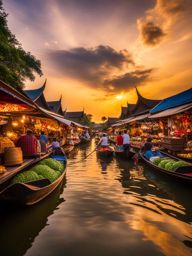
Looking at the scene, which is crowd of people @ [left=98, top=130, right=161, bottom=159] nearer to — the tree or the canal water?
the canal water

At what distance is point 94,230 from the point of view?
466cm

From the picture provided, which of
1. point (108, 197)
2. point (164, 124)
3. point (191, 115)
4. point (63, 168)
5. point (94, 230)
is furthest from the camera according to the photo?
point (164, 124)

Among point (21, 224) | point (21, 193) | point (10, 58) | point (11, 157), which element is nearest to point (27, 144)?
point (11, 157)

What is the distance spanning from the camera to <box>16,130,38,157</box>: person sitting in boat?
23.2 feet

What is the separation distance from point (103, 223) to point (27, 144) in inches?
149

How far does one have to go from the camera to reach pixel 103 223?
5035 mm

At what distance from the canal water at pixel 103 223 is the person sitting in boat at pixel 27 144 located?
1673 millimetres

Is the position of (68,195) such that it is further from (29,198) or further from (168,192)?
(168,192)

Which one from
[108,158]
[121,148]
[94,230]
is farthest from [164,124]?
[94,230]

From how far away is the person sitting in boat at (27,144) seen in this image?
7062mm

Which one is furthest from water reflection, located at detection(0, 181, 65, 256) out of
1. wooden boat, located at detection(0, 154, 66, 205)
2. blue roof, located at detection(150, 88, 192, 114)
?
blue roof, located at detection(150, 88, 192, 114)

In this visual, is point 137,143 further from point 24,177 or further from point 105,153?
point 24,177

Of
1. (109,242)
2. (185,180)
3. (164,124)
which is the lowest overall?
(109,242)

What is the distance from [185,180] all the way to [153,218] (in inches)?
105
